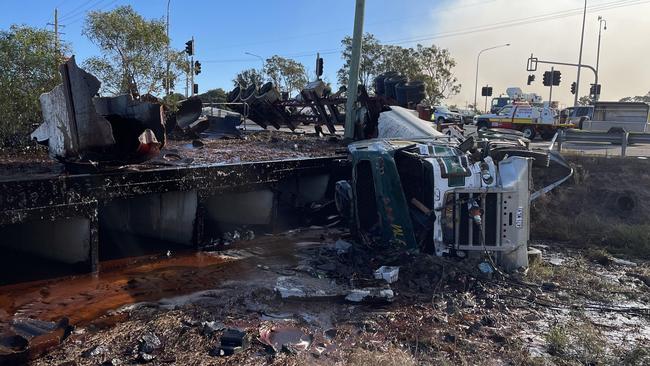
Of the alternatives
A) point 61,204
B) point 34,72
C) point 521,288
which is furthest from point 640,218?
point 34,72

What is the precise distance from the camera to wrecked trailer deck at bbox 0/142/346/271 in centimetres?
545

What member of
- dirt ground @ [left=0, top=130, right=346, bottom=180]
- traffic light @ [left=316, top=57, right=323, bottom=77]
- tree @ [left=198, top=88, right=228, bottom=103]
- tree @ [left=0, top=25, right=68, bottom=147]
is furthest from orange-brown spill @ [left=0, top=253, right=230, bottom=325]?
traffic light @ [left=316, top=57, right=323, bottom=77]

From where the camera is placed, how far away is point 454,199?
19.4 ft

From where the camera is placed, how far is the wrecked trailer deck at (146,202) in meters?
5.45

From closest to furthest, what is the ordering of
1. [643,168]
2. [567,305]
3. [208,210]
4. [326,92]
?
1. [567,305]
2. [208,210]
3. [643,168]
4. [326,92]

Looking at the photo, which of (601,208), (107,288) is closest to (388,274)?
(107,288)

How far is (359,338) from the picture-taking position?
4.36 meters

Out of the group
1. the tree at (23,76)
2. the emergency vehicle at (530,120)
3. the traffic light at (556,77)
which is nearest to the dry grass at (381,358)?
the tree at (23,76)

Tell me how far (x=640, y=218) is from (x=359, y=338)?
7.14 metres

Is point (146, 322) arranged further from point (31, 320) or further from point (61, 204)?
point (61, 204)

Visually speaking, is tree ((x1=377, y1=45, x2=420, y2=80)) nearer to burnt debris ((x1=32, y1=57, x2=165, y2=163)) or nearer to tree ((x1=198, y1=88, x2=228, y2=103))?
tree ((x1=198, y1=88, x2=228, y2=103))

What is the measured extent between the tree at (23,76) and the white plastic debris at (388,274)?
622 cm

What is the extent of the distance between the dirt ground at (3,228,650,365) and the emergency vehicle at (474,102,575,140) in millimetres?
21293

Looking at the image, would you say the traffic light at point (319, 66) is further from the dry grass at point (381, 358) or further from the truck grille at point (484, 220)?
the dry grass at point (381, 358)
